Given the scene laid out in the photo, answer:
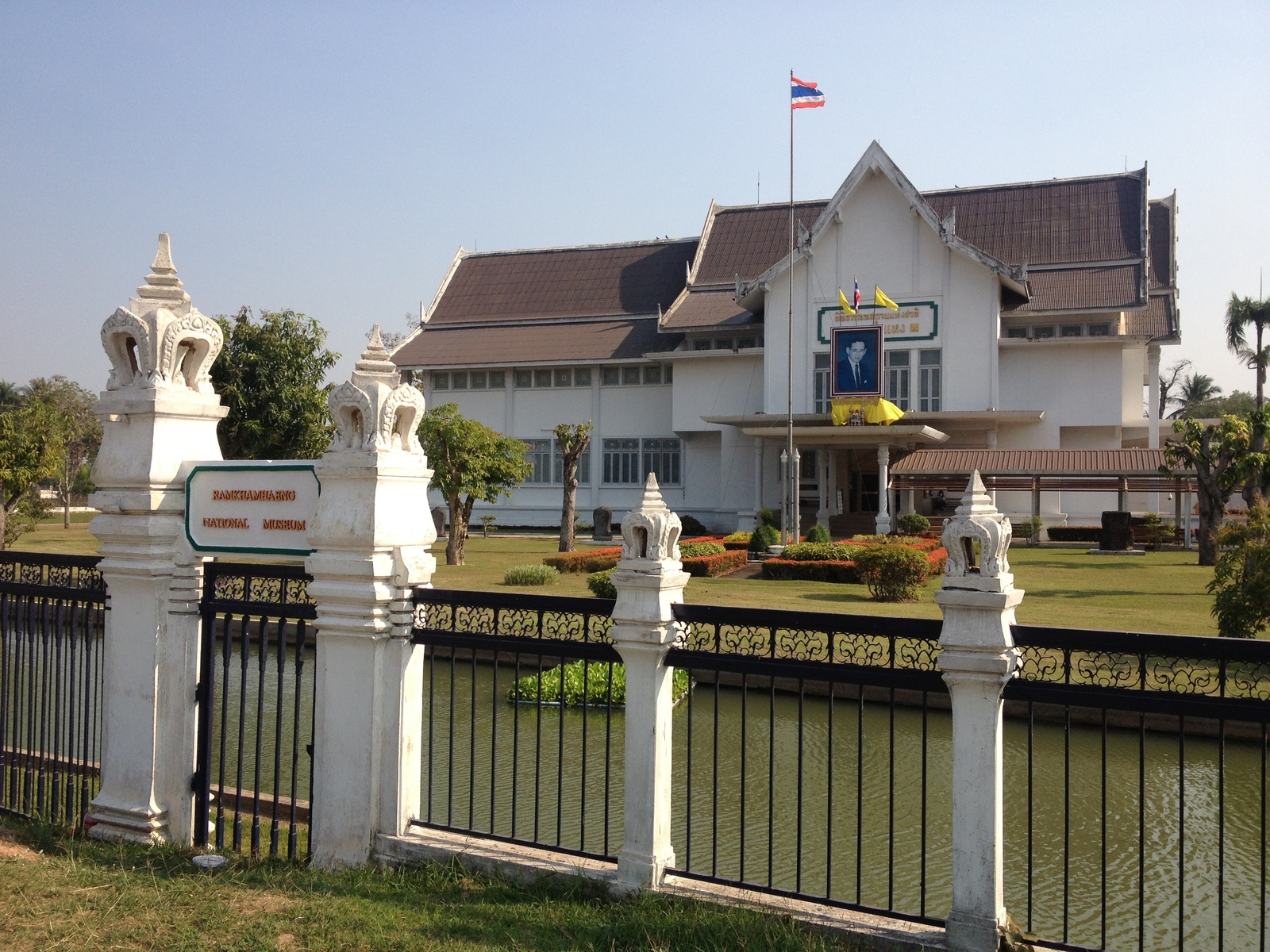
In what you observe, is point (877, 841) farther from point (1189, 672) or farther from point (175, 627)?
point (175, 627)

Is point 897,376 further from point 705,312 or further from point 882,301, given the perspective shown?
point 705,312

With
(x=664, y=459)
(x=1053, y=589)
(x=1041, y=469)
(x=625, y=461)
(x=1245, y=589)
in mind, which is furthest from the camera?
(x=625, y=461)

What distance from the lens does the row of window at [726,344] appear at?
33.4 metres

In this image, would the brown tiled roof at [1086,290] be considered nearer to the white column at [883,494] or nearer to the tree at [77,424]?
the white column at [883,494]

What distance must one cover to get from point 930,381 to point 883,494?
17.2ft

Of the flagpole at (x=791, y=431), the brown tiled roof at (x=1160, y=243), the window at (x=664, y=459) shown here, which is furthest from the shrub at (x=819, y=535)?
the brown tiled roof at (x=1160, y=243)

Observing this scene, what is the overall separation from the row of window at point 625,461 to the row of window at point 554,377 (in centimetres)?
202

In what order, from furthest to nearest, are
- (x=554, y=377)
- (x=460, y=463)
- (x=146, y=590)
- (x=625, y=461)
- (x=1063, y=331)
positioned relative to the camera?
(x=554, y=377)
(x=625, y=461)
(x=1063, y=331)
(x=460, y=463)
(x=146, y=590)

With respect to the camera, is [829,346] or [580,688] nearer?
[580,688]

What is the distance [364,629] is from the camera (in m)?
5.07

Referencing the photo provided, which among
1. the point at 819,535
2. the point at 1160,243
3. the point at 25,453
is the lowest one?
the point at 819,535

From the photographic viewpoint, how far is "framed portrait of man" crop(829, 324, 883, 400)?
29047 mm

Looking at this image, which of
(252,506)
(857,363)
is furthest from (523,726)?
(857,363)

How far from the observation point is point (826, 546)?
20.4 m
